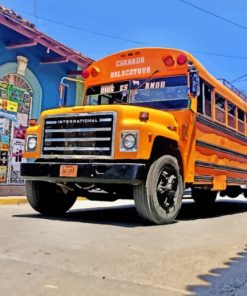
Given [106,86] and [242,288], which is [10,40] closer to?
[106,86]

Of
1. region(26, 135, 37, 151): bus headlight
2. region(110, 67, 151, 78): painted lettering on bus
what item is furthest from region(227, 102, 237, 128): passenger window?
region(26, 135, 37, 151): bus headlight

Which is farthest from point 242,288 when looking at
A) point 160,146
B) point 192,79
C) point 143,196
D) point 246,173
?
point 246,173

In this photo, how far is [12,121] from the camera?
41.2 feet

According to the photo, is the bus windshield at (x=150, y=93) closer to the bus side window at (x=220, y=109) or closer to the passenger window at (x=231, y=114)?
the bus side window at (x=220, y=109)

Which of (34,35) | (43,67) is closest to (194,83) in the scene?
(34,35)

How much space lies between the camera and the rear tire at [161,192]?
6711 millimetres

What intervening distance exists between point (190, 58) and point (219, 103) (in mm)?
1669

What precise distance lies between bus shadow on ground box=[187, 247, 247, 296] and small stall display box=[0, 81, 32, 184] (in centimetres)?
890

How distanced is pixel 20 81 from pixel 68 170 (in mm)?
6606

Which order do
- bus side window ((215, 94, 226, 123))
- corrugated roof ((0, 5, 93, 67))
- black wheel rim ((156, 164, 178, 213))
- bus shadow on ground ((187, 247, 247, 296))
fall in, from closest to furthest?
bus shadow on ground ((187, 247, 247, 296)) < black wheel rim ((156, 164, 178, 213)) < bus side window ((215, 94, 226, 123)) < corrugated roof ((0, 5, 93, 67))

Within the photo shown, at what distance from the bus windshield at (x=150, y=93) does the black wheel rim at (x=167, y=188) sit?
114 cm

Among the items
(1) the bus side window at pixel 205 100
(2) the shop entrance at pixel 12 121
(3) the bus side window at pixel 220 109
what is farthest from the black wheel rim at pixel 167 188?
(2) the shop entrance at pixel 12 121

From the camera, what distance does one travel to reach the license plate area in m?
6.84

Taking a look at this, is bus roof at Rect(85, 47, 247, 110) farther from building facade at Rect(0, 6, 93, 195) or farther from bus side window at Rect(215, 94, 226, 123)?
building facade at Rect(0, 6, 93, 195)
